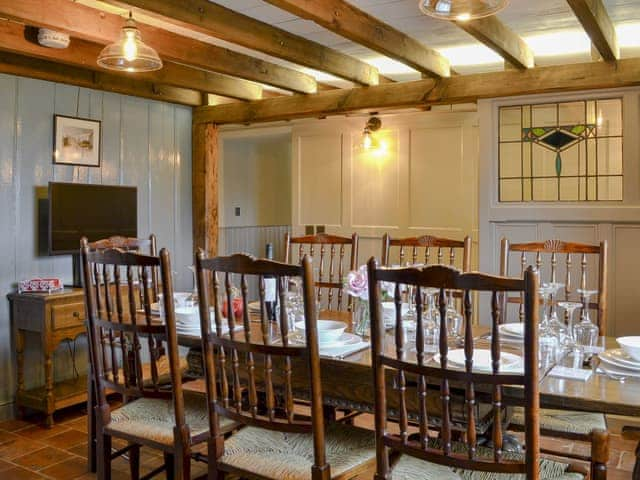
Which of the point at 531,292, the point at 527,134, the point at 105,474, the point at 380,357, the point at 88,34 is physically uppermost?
the point at 88,34

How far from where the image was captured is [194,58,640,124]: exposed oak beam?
3834 mm

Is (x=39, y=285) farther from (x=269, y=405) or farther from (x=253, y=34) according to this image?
(x=269, y=405)

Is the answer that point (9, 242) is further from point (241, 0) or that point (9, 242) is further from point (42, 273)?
point (241, 0)

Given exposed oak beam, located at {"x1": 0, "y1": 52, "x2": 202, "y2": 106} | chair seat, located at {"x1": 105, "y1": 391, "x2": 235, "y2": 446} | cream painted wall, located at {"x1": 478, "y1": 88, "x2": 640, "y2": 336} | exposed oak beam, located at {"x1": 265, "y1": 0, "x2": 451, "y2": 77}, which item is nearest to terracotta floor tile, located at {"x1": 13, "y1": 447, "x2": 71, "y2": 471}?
chair seat, located at {"x1": 105, "y1": 391, "x2": 235, "y2": 446}

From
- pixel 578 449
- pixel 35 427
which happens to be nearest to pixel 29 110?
pixel 35 427

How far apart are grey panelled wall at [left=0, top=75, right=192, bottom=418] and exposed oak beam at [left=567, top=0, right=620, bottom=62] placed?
3232 mm

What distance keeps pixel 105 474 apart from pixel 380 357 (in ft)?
4.49

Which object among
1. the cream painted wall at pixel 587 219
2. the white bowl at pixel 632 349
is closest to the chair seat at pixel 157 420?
the white bowl at pixel 632 349

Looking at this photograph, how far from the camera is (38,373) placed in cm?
414

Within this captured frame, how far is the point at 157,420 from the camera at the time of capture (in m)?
2.37

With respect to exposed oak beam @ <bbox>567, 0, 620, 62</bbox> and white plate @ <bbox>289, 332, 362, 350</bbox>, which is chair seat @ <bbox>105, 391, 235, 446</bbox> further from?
exposed oak beam @ <bbox>567, 0, 620, 62</bbox>

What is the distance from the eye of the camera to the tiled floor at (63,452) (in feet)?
10.3

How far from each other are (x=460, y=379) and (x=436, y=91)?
3.09 m

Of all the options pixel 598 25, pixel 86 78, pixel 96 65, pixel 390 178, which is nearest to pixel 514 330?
pixel 598 25
